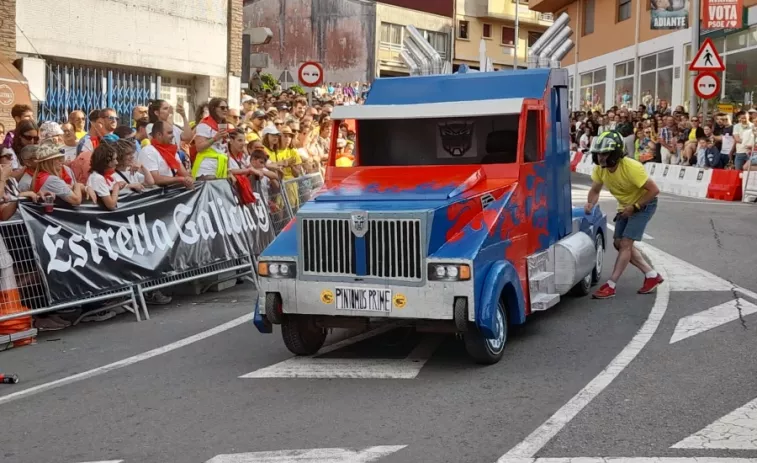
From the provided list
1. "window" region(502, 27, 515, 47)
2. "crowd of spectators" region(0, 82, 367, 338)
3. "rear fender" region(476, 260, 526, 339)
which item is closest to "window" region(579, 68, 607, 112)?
"window" region(502, 27, 515, 47)

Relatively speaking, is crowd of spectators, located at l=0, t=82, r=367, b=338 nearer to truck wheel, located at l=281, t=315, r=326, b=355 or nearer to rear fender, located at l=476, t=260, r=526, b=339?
truck wheel, located at l=281, t=315, r=326, b=355

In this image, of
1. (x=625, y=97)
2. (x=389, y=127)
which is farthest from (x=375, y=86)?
(x=625, y=97)

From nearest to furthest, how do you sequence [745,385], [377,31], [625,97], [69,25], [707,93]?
[745,385] < [69,25] < [707,93] < [625,97] < [377,31]

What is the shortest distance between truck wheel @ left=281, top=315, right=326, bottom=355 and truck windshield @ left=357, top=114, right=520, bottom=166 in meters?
2.04

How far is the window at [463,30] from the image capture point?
7350 centimetres

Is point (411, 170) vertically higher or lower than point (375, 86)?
lower

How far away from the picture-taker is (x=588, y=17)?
1980 inches

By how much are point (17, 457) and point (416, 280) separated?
3142mm

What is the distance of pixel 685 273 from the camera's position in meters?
12.3

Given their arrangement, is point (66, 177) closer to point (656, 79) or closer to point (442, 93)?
point (442, 93)

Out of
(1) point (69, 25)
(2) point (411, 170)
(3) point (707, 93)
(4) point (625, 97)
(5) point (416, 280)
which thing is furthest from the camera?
(4) point (625, 97)

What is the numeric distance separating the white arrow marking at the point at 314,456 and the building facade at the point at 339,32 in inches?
2412

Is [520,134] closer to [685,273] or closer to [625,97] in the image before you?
[685,273]

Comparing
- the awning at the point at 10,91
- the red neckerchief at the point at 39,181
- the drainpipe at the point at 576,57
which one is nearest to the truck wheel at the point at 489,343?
the red neckerchief at the point at 39,181
